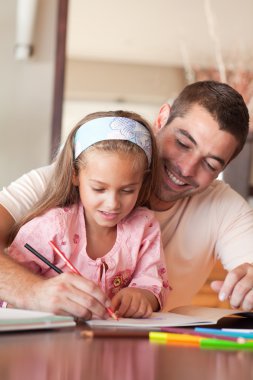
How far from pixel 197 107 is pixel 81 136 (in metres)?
0.44

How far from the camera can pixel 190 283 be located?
217 centimetres

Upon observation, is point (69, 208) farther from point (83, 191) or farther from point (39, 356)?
point (39, 356)

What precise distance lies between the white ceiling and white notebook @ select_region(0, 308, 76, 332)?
8.40 ft

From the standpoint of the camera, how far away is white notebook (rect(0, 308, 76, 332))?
3.78 ft

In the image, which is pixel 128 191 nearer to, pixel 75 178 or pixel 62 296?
pixel 75 178

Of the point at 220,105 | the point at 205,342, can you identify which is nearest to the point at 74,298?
the point at 205,342

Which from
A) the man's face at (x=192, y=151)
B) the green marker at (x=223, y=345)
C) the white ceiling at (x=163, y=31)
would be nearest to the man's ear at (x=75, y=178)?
the man's face at (x=192, y=151)

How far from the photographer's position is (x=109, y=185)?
1600mm

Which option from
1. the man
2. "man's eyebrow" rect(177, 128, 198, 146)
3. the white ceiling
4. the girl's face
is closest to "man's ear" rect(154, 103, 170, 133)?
the man

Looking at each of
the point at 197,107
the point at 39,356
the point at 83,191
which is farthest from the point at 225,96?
the point at 39,356

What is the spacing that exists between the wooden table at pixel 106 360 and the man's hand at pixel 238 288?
16.3 inches

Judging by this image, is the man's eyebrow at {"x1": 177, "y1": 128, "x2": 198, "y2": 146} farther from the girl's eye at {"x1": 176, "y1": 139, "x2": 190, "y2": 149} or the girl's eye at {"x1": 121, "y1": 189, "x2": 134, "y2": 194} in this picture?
the girl's eye at {"x1": 121, "y1": 189, "x2": 134, "y2": 194}

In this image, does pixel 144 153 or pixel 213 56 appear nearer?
pixel 144 153

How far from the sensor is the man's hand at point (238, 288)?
5.00ft
